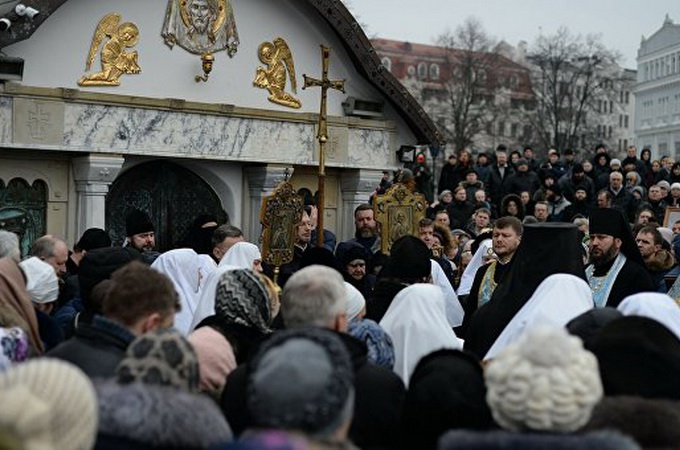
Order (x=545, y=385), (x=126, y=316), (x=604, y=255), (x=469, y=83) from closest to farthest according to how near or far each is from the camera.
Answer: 1. (x=545, y=385)
2. (x=126, y=316)
3. (x=604, y=255)
4. (x=469, y=83)

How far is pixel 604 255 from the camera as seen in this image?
30.1 feet

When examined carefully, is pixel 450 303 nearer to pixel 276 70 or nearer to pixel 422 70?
pixel 276 70

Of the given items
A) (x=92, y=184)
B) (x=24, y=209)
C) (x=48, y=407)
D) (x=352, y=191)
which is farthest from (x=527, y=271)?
(x=352, y=191)

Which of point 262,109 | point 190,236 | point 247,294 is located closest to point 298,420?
point 247,294

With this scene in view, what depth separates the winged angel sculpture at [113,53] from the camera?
14383 millimetres

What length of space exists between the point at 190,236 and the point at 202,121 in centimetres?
268

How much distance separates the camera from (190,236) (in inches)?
513

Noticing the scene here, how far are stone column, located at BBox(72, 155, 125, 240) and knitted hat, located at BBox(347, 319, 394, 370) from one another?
8.78 m

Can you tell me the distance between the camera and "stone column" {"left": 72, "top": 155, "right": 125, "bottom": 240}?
14.3m

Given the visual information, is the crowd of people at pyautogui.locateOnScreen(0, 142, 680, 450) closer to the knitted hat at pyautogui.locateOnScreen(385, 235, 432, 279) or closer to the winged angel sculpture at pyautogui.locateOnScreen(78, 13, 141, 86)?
the knitted hat at pyautogui.locateOnScreen(385, 235, 432, 279)

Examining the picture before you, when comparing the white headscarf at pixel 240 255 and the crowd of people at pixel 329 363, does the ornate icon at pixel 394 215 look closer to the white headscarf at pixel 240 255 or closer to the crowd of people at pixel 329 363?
the white headscarf at pixel 240 255

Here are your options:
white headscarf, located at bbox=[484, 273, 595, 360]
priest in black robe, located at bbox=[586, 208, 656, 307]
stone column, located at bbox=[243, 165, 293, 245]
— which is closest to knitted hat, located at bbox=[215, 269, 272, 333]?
white headscarf, located at bbox=[484, 273, 595, 360]

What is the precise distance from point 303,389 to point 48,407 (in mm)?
765

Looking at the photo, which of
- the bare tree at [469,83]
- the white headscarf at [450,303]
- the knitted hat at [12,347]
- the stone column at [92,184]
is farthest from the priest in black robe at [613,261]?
the bare tree at [469,83]
